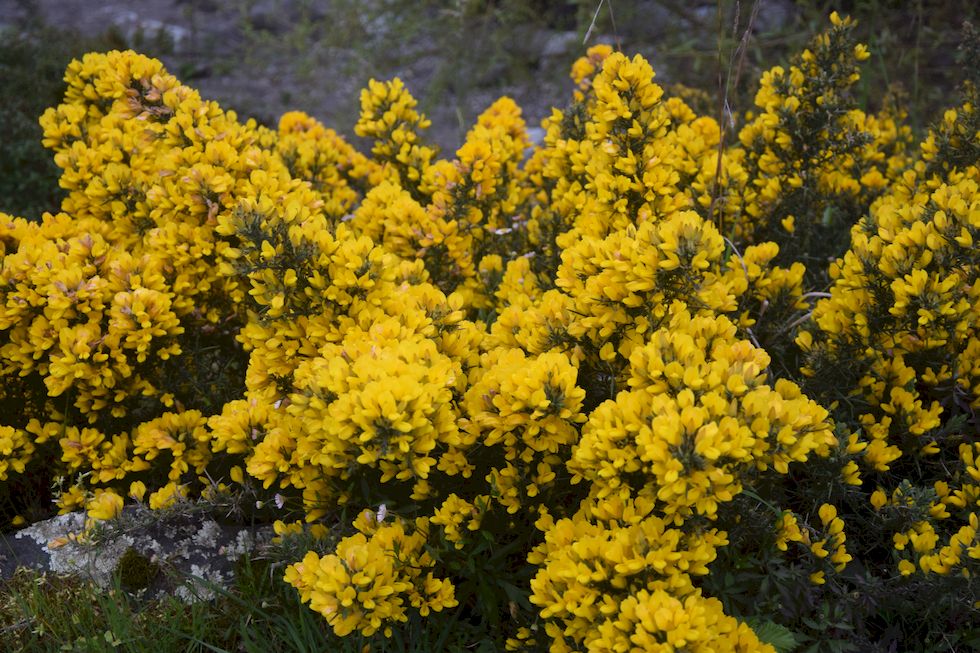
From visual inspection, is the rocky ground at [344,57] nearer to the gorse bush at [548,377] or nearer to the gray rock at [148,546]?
the gorse bush at [548,377]

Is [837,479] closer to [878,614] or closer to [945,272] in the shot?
[878,614]

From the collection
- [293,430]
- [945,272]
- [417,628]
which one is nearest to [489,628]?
[417,628]

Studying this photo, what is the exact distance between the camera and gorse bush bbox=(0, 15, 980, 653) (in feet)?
6.06

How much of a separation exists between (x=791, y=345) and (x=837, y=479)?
28.5 inches

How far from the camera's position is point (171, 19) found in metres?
9.21

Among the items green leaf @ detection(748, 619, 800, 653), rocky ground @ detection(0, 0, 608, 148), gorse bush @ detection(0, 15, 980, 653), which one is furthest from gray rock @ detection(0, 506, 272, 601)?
rocky ground @ detection(0, 0, 608, 148)

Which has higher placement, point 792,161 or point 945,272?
point 792,161

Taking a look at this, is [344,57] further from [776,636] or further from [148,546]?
[776,636]

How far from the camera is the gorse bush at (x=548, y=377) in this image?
72.7 inches

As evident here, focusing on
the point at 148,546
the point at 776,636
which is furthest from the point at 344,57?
the point at 776,636

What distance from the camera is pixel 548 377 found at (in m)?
1.93

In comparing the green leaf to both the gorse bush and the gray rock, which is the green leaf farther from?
the gray rock

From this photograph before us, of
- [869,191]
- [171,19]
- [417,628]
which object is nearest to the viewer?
[417,628]

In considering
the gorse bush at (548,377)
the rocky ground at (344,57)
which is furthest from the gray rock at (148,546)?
the rocky ground at (344,57)
